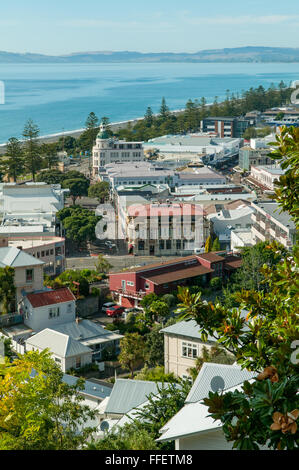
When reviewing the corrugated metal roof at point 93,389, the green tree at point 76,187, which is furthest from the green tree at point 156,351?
the green tree at point 76,187

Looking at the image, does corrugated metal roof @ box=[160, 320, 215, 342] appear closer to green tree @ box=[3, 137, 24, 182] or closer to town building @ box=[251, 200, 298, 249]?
town building @ box=[251, 200, 298, 249]

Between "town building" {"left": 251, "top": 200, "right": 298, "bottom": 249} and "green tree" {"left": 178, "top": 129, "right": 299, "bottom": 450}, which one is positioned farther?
"town building" {"left": 251, "top": 200, "right": 298, "bottom": 249}

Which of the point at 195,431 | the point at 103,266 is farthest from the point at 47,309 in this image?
the point at 195,431

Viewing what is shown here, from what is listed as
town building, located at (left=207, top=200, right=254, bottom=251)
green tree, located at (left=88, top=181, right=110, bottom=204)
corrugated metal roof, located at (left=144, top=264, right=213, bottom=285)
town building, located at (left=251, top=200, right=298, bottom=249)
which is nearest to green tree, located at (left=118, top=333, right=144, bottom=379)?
corrugated metal roof, located at (left=144, top=264, right=213, bottom=285)

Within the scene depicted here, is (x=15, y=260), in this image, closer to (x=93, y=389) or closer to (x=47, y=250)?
(x=47, y=250)

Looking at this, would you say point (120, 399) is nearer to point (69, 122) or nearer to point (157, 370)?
point (157, 370)

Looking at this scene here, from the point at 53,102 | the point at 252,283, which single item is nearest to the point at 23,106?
the point at 53,102
